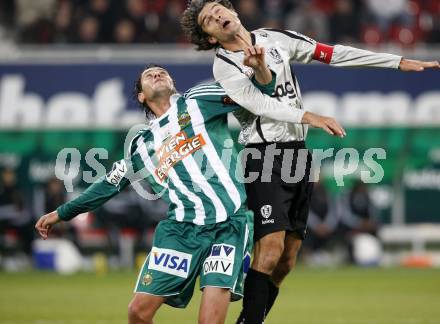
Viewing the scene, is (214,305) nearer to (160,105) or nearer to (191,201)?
(191,201)

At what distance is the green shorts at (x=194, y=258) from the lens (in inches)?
282

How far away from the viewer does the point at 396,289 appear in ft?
48.3

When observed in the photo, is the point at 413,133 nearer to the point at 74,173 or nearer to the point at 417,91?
the point at 417,91

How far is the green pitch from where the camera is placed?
11.4 metres

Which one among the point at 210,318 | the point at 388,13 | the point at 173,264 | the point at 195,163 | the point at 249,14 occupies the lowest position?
the point at 210,318

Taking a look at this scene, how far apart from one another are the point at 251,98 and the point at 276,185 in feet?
3.18

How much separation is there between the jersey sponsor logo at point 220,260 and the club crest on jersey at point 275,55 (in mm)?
1507

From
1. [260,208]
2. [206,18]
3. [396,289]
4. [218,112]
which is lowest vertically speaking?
[396,289]

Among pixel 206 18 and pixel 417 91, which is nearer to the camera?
pixel 206 18

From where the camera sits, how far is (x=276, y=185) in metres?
7.93

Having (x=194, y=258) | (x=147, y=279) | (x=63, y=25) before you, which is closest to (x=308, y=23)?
(x=63, y=25)

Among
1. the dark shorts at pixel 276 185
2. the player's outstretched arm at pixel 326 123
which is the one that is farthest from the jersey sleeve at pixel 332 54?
the player's outstretched arm at pixel 326 123

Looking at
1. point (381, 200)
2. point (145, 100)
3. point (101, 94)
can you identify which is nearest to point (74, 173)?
point (101, 94)

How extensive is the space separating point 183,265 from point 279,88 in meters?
1.56
